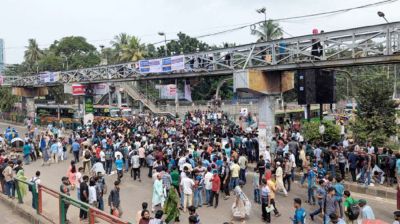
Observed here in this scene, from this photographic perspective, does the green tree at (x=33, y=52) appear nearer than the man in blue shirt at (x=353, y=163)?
No

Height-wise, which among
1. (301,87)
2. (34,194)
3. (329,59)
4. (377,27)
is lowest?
(34,194)

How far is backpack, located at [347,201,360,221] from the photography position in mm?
9234

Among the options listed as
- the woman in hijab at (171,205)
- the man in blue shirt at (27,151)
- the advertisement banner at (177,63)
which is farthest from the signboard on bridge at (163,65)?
the woman in hijab at (171,205)

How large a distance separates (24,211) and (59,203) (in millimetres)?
2640

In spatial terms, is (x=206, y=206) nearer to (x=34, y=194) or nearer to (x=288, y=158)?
(x=288, y=158)

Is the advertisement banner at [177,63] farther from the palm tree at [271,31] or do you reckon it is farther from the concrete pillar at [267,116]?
the palm tree at [271,31]

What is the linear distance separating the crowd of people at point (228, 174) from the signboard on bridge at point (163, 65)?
5.09m

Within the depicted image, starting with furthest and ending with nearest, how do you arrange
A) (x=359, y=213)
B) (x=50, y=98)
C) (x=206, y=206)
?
1. (x=50, y=98)
2. (x=206, y=206)
3. (x=359, y=213)

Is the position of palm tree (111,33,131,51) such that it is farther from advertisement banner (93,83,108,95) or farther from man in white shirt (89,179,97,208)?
man in white shirt (89,179,97,208)

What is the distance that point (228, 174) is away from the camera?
13383 millimetres

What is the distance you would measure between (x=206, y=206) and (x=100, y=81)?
75.0ft

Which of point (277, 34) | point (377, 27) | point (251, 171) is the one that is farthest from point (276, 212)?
point (277, 34)

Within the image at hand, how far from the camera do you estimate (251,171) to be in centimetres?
1775

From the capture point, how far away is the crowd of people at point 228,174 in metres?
10.3
